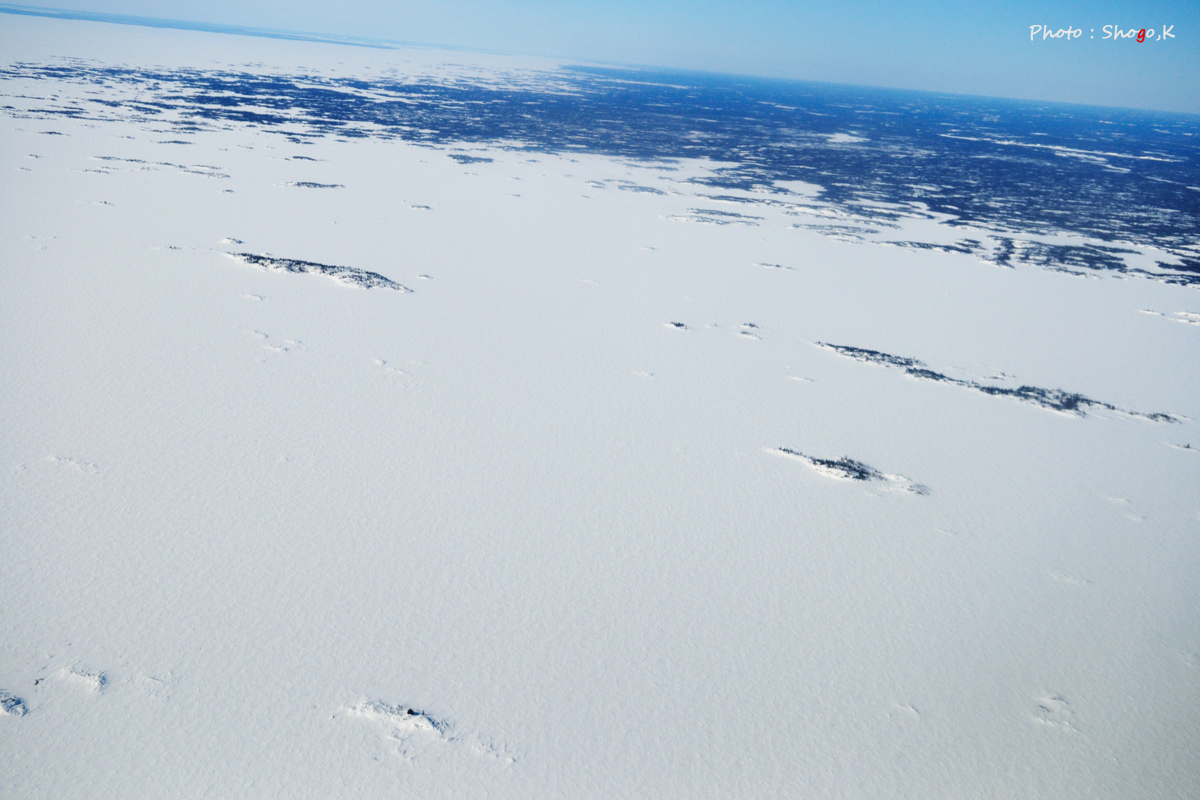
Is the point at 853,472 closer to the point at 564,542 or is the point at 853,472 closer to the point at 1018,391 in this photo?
the point at 564,542

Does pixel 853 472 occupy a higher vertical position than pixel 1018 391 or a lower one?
lower

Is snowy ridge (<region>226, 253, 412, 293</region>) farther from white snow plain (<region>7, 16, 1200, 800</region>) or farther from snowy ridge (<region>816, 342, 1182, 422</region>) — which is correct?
snowy ridge (<region>816, 342, 1182, 422</region>)

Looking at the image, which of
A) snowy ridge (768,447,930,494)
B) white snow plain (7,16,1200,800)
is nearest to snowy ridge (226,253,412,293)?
white snow plain (7,16,1200,800)

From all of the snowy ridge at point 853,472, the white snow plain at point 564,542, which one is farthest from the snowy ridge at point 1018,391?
the snowy ridge at point 853,472

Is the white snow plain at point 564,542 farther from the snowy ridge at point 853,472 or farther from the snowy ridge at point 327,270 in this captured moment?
the snowy ridge at point 327,270

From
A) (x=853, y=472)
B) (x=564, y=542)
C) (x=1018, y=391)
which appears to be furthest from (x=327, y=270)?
(x=1018, y=391)

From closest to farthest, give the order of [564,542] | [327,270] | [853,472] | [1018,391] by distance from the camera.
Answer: [564,542] → [853,472] → [1018,391] → [327,270]

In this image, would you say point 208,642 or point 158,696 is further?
point 208,642

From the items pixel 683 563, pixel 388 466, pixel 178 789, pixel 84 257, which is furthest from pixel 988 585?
pixel 84 257

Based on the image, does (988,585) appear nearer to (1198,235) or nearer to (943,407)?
(943,407)
